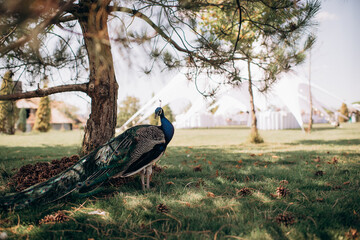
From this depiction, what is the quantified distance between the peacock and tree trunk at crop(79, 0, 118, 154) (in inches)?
30.4

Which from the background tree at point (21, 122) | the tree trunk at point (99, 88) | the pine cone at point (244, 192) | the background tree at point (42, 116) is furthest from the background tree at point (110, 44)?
the background tree at point (21, 122)

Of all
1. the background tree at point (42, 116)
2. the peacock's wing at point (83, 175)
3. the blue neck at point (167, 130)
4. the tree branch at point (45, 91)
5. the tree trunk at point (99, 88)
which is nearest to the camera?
the peacock's wing at point (83, 175)

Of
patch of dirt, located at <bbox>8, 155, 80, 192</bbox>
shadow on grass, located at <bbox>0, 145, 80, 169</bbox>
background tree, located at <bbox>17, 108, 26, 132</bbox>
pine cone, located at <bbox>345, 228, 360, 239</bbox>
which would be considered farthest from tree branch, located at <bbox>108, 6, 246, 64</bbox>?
background tree, located at <bbox>17, 108, 26, 132</bbox>

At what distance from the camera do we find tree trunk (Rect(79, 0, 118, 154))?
2869 millimetres

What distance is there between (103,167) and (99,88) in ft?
3.95

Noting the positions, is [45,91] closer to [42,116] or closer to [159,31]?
[159,31]

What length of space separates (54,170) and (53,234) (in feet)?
4.91

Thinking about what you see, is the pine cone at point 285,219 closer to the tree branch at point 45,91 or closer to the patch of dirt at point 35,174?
the patch of dirt at point 35,174

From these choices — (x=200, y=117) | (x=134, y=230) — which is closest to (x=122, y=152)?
(x=134, y=230)

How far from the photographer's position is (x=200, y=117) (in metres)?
21.9

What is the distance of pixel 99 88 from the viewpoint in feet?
Answer: 9.62

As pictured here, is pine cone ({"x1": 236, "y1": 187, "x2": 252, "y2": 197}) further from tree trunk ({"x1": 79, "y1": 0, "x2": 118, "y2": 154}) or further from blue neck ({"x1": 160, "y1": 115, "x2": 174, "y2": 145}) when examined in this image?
tree trunk ({"x1": 79, "y1": 0, "x2": 118, "y2": 154})

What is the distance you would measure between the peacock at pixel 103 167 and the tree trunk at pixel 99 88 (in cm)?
77

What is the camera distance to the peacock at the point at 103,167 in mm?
1867
